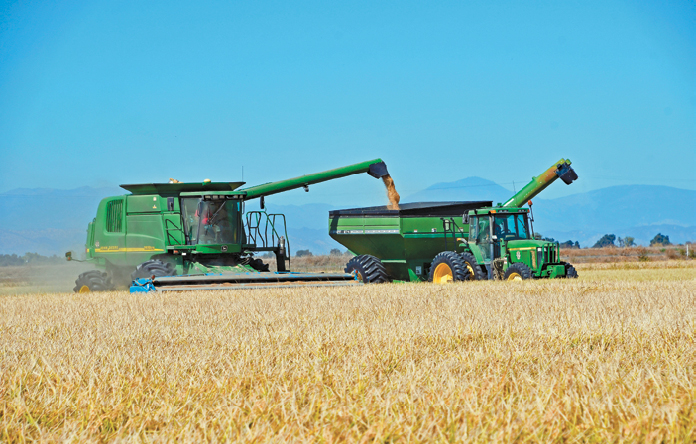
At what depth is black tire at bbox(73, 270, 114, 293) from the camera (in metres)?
15.2

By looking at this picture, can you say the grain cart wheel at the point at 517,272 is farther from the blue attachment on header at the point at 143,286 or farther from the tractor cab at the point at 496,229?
the blue attachment on header at the point at 143,286

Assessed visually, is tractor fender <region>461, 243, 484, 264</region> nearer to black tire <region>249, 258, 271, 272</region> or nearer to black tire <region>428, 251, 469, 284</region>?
black tire <region>428, 251, 469, 284</region>

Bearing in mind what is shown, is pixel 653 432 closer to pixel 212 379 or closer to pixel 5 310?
pixel 212 379

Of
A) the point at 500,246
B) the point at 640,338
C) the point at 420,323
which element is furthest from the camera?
the point at 500,246

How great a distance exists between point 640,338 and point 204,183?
470 inches

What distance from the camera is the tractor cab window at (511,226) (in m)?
15.3

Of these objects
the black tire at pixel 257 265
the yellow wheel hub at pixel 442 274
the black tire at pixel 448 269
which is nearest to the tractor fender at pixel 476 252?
the black tire at pixel 448 269

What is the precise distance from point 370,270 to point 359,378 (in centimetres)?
1297

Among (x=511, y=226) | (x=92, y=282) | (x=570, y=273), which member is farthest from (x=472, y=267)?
(x=92, y=282)

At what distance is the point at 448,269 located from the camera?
50.8 feet

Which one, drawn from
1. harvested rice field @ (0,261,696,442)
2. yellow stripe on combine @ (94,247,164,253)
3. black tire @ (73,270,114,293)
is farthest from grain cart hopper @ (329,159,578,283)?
harvested rice field @ (0,261,696,442)

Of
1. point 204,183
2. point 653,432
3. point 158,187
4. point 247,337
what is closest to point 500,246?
point 204,183

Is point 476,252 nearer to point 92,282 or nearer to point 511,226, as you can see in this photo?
point 511,226

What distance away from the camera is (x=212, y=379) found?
3.54 metres
